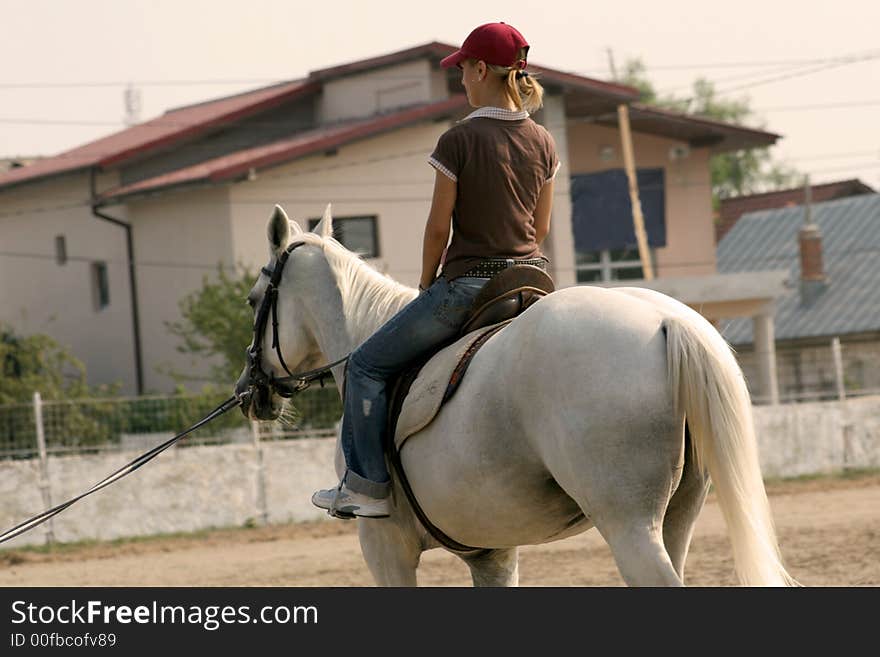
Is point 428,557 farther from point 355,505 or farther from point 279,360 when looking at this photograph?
point 355,505

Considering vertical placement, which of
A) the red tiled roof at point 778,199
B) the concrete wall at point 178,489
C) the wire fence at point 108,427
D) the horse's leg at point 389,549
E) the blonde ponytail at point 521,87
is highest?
the red tiled roof at point 778,199

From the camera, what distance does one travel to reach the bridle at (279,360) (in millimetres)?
6445

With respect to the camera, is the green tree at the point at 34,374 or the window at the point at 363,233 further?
the window at the point at 363,233

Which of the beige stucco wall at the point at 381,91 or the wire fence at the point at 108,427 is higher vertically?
→ the beige stucco wall at the point at 381,91

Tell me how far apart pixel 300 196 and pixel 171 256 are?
10.4 ft

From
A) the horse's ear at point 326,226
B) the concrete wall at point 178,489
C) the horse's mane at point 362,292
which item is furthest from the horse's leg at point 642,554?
the concrete wall at point 178,489

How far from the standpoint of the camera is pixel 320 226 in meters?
6.62

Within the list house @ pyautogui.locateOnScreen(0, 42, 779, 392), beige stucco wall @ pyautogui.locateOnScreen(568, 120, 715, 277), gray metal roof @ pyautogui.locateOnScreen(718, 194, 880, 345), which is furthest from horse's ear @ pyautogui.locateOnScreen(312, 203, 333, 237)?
gray metal roof @ pyautogui.locateOnScreen(718, 194, 880, 345)

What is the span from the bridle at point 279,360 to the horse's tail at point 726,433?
87.4 inches

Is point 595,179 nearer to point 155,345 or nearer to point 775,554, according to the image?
point 155,345

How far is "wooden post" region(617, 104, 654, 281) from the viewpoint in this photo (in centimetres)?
3033

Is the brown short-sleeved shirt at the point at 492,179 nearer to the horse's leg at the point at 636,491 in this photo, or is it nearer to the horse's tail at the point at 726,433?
the horse's tail at the point at 726,433

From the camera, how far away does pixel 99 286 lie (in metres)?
32.3

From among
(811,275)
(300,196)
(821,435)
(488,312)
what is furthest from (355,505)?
(811,275)
